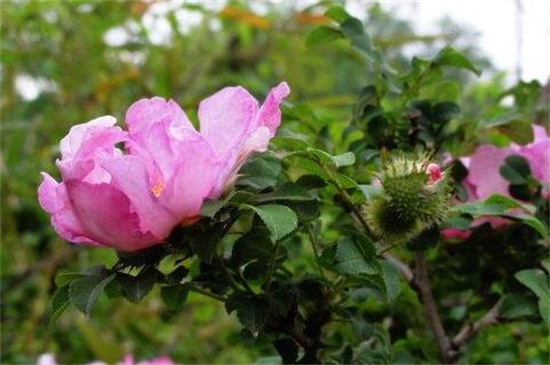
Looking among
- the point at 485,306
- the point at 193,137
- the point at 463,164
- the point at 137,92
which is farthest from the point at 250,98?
the point at 137,92

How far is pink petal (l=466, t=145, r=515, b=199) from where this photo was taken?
0.77 m

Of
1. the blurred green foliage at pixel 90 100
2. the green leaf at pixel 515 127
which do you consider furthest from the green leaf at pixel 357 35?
the blurred green foliage at pixel 90 100

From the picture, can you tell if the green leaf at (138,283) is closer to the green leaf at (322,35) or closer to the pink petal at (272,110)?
the pink petal at (272,110)

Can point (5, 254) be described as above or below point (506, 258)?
below

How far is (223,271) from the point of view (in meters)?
0.60

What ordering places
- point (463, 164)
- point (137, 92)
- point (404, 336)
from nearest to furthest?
1. point (463, 164)
2. point (404, 336)
3. point (137, 92)

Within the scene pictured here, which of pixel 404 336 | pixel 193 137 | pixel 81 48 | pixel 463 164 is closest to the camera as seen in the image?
pixel 193 137

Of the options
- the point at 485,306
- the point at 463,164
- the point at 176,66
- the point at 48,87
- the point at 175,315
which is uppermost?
the point at 463,164

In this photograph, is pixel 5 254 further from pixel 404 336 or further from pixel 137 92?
pixel 404 336

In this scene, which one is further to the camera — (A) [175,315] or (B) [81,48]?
(A) [175,315]

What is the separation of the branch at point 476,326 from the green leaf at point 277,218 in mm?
294

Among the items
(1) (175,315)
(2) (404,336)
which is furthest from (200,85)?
(2) (404,336)

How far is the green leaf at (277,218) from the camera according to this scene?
510 mm

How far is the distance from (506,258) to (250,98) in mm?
328
